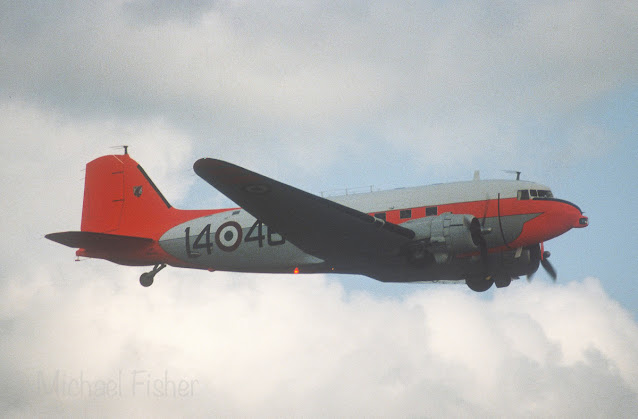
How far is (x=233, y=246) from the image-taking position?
25.7 m

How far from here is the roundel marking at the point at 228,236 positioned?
84.2 feet

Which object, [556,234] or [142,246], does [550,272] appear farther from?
[142,246]

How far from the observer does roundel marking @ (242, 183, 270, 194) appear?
21641 millimetres

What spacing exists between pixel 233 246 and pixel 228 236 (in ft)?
1.29

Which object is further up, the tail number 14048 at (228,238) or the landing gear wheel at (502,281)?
the tail number 14048 at (228,238)

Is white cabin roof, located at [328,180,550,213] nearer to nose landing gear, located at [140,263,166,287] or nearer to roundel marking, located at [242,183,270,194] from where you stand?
roundel marking, located at [242,183,270,194]

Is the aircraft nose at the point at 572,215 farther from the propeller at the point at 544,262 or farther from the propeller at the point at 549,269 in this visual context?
the propeller at the point at 549,269

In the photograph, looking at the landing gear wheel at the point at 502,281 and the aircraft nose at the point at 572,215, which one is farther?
the landing gear wheel at the point at 502,281

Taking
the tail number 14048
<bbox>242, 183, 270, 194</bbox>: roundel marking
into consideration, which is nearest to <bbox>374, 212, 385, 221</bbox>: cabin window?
the tail number 14048

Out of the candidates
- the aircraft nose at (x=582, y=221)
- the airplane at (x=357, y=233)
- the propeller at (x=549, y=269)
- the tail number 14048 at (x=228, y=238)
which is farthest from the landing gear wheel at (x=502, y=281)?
the tail number 14048 at (x=228, y=238)

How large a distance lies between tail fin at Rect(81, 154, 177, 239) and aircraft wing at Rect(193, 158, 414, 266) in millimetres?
6520

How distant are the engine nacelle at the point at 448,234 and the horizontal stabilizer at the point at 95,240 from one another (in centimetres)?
1037

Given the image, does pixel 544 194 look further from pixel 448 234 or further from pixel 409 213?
pixel 409 213

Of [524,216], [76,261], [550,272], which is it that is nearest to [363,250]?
[524,216]
